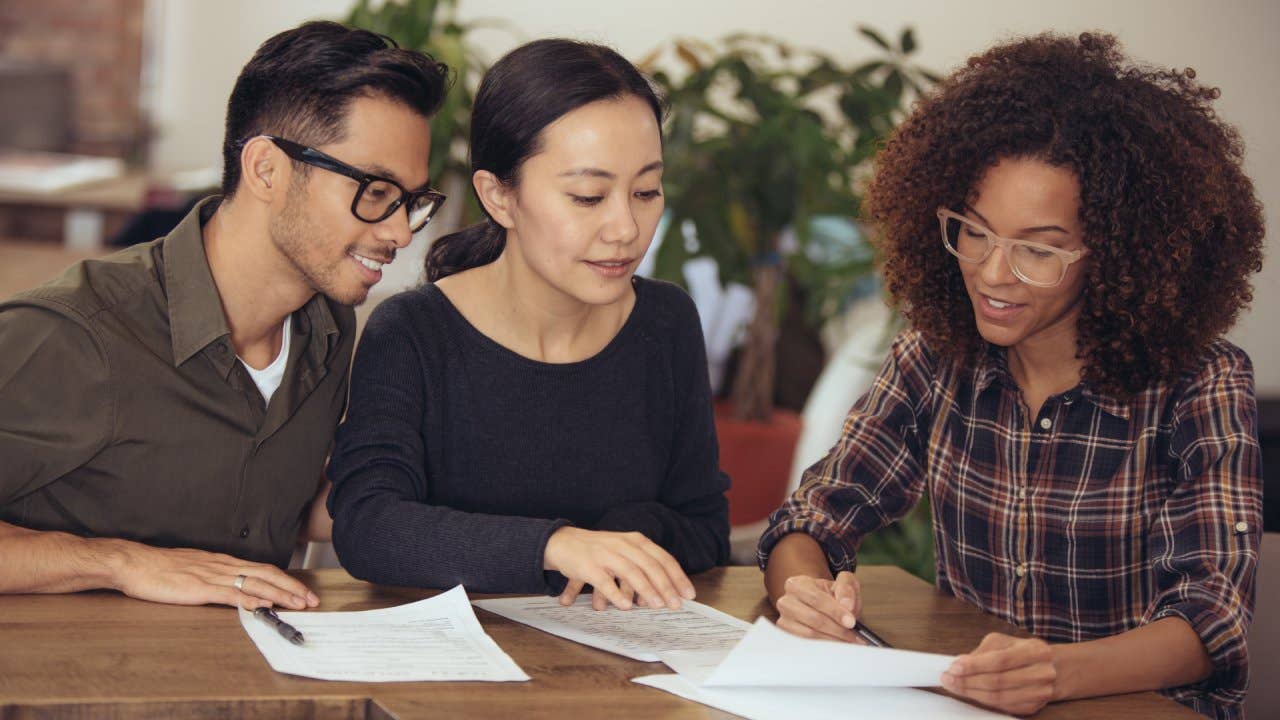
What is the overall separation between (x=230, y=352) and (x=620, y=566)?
544mm

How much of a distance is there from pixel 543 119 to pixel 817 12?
8.79 feet

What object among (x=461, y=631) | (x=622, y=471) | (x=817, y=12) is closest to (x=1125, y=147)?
(x=622, y=471)

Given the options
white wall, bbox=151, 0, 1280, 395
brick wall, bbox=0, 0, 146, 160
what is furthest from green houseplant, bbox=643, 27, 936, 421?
brick wall, bbox=0, 0, 146, 160

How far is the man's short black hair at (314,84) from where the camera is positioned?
1577mm

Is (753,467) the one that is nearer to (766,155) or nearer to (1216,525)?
(766,155)

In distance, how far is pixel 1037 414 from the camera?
64.4 inches

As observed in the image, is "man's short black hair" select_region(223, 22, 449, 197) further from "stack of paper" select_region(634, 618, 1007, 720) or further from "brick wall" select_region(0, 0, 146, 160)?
"brick wall" select_region(0, 0, 146, 160)

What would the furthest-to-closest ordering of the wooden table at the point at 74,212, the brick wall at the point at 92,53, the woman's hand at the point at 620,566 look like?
the brick wall at the point at 92,53 < the wooden table at the point at 74,212 < the woman's hand at the point at 620,566

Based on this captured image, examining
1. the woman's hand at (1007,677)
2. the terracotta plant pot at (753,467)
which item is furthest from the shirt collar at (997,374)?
the terracotta plant pot at (753,467)

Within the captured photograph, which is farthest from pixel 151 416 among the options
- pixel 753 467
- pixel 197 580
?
pixel 753 467

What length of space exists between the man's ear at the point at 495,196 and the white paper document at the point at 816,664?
71 centimetres

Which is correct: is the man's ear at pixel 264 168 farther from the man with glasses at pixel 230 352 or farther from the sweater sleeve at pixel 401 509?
the sweater sleeve at pixel 401 509

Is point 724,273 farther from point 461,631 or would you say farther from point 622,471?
point 461,631

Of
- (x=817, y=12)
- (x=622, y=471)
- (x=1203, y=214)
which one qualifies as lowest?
(x=622, y=471)
